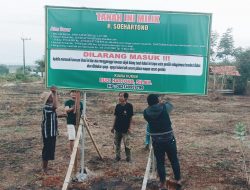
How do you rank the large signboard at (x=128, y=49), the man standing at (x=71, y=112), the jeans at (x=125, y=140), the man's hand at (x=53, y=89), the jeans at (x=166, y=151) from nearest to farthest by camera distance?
1. the jeans at (x=166, y=151)
2. the large signboard at (x=128, y=49)
3. the man's hand at (x=53, y=89)
4. the man standing at (x=71, y=112)
5. the jeans at (x=125, y=140)

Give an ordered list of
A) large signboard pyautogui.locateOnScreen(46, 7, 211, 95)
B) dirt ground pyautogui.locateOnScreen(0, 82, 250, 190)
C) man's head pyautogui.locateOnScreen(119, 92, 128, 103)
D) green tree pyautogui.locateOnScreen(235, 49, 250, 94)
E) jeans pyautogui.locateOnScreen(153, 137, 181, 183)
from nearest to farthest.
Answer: jeans pyautogui.locateOnScreen(153, 137, 181, 183) → large signboard pyautogui.locateOnScreen(46, 7, 211, 95) → dirt ground pyautogui.locateOnScreen(0, 82, 250, 190) → man's head pyautogui.locateOnScreen(119, 92, 128, 103) → green tree pyautogui.locateOnScreen(235, 49, 250, 94)

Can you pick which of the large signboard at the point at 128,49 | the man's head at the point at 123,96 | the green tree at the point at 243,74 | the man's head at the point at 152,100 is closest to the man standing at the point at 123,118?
the man's head at the point at 123,96

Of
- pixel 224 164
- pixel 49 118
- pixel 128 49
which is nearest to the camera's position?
pixel 128 49

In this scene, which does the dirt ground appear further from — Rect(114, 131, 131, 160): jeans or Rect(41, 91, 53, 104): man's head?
Rect(41, 91, 53, 104): man's head

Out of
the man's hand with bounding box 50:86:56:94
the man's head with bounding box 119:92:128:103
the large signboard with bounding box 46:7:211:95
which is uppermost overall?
the large signboard with bounding box 46:7:211:95

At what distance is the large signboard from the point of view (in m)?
6.79

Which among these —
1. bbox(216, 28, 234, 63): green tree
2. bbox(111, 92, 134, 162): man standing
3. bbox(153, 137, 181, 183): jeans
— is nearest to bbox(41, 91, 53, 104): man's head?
bbox(111, 92, 134, 162): man standing

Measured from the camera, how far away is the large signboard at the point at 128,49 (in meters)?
6.79

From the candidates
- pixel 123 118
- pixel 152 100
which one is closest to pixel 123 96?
pixel 123 118

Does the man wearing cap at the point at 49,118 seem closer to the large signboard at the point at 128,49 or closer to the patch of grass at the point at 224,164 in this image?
the large signboard at the point at 128,49

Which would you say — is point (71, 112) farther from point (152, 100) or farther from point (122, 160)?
point (152, 100)

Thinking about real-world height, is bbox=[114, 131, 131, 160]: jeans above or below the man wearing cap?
below

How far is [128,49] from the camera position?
22.6 feet

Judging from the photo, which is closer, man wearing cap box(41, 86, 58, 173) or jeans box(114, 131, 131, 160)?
man wearing cap box(41, 86, 58, 173)
